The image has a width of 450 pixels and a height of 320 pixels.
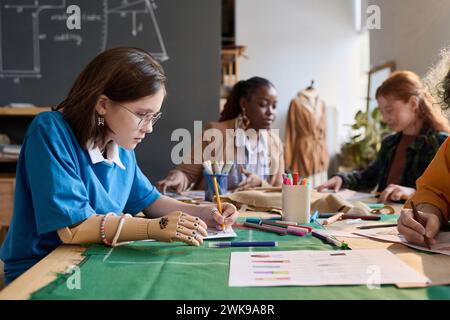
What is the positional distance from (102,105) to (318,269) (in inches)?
26.6

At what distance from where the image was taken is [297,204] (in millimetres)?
1332

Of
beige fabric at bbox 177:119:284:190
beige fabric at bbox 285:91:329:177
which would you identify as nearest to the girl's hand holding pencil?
beige fabric at bbox 177:119:284:190

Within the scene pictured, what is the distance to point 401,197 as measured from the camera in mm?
1772

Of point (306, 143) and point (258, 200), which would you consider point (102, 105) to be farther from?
point (306, 143)

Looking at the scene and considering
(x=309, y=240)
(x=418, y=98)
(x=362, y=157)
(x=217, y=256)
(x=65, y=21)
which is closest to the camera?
(x=217, y=256)

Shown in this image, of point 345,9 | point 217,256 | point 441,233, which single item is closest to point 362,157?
point 345,9

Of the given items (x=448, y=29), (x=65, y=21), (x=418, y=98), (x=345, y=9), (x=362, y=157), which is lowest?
(x=362, y=157)

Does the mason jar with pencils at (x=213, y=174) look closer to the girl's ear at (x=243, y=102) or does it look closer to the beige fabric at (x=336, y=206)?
the beige fabric at (x=336, y=206)

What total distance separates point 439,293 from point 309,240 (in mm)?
396

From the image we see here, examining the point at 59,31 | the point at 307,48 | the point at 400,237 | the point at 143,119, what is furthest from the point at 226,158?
the point at 307,48

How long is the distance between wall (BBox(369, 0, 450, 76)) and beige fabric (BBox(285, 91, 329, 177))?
1.02 m

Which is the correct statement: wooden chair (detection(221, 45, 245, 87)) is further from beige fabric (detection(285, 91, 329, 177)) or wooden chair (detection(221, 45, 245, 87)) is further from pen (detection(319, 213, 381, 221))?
pen (detection(319, 213, 381, 221))

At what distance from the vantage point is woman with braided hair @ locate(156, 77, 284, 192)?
233 cm
